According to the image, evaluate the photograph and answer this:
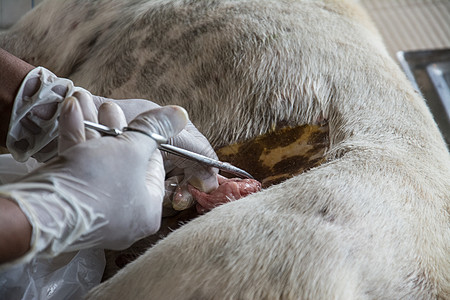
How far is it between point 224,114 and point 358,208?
47cm

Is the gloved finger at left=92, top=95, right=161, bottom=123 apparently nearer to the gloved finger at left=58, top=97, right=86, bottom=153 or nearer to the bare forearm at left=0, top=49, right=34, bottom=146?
the bare forearm at left=0, top=49, right=34, bottom=146

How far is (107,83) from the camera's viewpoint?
1312mm

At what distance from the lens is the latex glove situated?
2.13 ft

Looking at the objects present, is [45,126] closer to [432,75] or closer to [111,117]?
[111,117]

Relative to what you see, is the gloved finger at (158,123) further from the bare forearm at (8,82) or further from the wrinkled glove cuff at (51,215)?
the bare forearm at (8,82)

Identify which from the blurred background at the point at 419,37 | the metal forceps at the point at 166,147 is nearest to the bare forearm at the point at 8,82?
the metal forceps at the point at 166,147

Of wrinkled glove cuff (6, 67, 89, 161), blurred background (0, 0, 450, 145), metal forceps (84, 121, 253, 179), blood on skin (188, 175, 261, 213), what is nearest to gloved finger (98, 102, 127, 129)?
metal forceps (84, 121, 253, 179)

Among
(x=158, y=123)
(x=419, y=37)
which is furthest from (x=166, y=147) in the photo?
(x=419, y=37)

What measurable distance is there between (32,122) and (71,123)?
29cm

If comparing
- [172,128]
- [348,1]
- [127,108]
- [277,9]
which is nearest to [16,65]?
[127,108]

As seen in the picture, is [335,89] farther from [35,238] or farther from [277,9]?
[35,238]

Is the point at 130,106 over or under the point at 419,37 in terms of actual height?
over

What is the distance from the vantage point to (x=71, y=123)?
747 mm

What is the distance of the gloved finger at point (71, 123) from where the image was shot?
0.75 m
